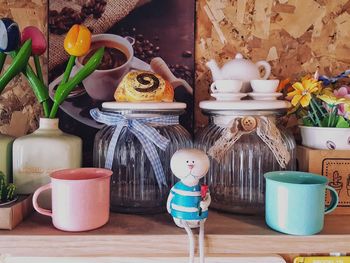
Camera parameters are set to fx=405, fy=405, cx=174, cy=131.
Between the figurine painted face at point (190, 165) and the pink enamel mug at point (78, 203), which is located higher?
the figurine painted face at point (190, 165)

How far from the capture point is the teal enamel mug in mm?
633

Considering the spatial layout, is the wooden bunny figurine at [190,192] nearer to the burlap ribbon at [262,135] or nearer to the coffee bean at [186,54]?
the burlap ribbon at [262,135]

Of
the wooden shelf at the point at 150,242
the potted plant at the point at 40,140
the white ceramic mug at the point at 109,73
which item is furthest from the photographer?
Answer: the white ceramic mug at the point at 109,73

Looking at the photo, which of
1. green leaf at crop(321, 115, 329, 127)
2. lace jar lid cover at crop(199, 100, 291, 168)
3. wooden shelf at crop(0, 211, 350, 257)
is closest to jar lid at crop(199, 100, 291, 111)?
lace jar lid cover at crop(199, 100, 291, 168)

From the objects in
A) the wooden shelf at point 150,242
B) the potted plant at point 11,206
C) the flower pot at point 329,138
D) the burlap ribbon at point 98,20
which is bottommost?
the wooden shelf at point 150,242

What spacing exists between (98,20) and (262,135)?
1.46 feet

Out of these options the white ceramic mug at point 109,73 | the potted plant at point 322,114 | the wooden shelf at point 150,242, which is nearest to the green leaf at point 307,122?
the potted plant at point 322,114

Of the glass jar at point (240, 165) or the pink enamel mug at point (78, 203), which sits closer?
the pink enamel mug at point (78, 203)

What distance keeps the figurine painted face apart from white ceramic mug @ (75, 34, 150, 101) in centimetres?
32

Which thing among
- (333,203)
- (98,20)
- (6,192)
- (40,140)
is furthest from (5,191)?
(333,203)

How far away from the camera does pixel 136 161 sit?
0.79 m

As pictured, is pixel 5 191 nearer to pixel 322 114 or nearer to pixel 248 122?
pixel 248 122

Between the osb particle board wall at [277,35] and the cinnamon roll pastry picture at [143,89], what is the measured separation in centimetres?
18

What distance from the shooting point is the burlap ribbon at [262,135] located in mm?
739
